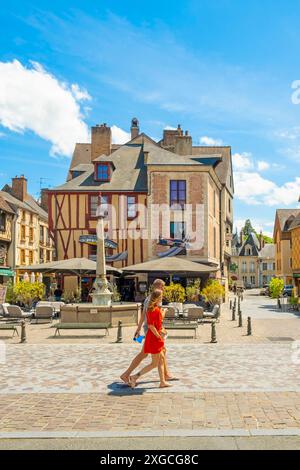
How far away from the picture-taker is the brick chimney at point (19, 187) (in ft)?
150

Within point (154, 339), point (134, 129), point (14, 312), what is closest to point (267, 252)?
point (134, 129)

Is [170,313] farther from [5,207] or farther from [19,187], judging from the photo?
[19,187]

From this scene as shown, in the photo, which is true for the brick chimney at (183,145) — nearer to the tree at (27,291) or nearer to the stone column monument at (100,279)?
the tree at (27,291)

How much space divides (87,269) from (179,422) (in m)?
15.3

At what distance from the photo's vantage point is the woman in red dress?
7.93 meters

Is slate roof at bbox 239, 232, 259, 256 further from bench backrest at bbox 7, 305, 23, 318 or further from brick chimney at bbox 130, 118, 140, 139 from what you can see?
bench backrest at bbox 7, 305, 23, 318

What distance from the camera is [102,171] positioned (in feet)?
117

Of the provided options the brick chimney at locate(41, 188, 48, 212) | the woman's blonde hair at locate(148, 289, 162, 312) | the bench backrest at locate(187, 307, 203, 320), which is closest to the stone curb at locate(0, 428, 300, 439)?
the woman's blonde hair at locate(148, 289, 162, 312)

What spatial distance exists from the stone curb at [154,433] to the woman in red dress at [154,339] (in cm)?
223

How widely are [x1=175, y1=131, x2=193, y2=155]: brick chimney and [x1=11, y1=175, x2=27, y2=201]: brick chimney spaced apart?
15.4 metres

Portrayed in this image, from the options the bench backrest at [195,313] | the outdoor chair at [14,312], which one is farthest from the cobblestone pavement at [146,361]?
the outdoor chair at [14,312]

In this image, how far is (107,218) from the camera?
112 ft
